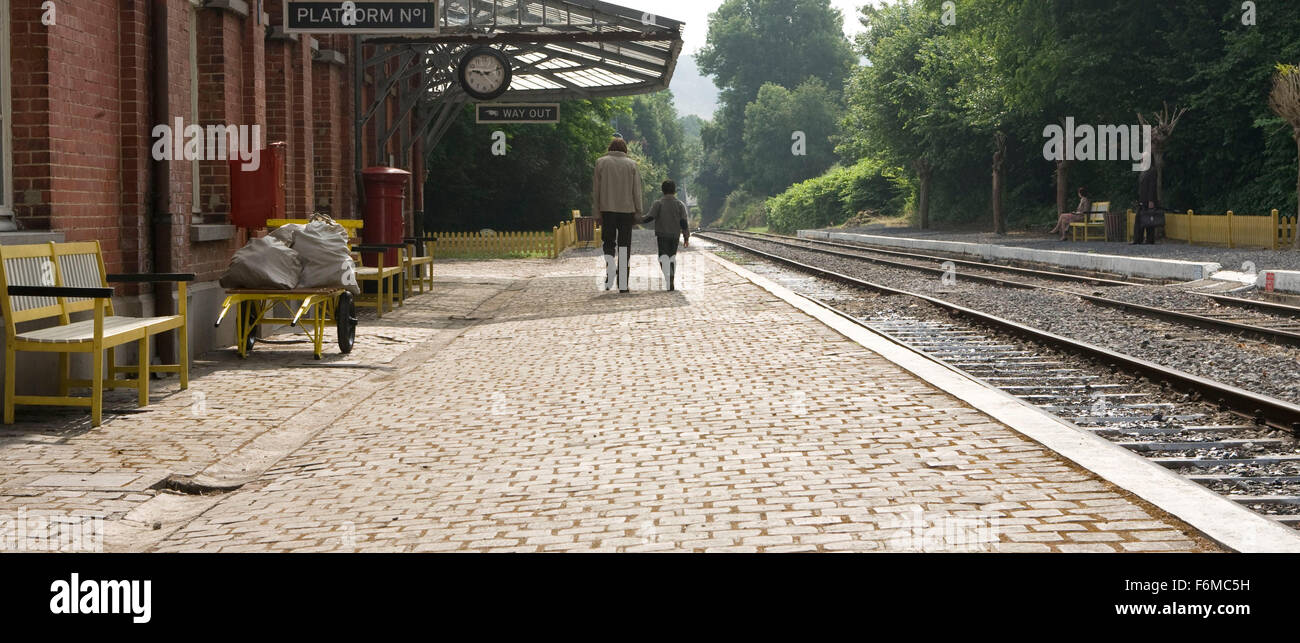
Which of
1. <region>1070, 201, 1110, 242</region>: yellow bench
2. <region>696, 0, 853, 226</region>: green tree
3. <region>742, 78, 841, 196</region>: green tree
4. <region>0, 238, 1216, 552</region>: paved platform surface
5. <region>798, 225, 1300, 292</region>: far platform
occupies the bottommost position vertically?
<region>0, 238, 1216, 552</region>: paved platform surface

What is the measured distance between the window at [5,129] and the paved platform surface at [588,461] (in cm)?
154

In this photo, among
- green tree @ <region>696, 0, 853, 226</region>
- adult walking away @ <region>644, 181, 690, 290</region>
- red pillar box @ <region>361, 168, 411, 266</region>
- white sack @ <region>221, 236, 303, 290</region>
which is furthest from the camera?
green tree @ <region>696, 0, 853, 226</region>

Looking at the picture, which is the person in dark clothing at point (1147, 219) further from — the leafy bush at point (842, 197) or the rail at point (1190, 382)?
the leafy bush at point (842, 197)

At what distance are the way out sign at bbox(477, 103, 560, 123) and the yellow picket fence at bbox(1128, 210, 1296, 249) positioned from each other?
1543 centimetres

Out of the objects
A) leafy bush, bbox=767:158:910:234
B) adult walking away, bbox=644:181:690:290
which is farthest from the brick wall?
leafy bush, bbox=767:158:910:234

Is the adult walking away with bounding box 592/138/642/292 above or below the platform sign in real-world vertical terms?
below

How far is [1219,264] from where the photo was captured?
22203mm

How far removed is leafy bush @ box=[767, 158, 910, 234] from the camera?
69688mm

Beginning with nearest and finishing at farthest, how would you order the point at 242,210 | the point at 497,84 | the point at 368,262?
the point at 242,210, the point at 368,262, the point at 497,84

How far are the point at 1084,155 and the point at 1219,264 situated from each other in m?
21.5

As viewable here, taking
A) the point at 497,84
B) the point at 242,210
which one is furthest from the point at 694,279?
the point at 242,210

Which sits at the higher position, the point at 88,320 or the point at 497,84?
the point at 497,84

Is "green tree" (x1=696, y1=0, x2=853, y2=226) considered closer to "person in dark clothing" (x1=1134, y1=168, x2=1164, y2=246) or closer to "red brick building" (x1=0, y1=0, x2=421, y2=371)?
"person in dark clothing" (x1=1134, y1=168, x2=1164, y2=246)
